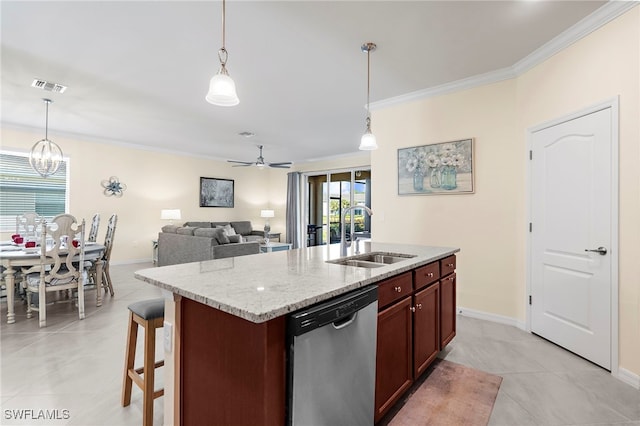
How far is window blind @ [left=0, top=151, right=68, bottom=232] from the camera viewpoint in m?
5.17

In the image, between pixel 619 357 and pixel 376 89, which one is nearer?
pixel 619 357

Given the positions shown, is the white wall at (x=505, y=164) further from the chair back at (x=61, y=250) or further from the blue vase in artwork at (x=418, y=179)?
the chair back at (x=61, y=250)

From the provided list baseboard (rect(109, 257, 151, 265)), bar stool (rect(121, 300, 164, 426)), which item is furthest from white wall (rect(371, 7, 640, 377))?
baseboard (rect(109, 257, 151, 265))

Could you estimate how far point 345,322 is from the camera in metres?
1.29

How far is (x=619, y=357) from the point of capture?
2184mm

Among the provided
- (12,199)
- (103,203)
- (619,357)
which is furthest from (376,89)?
(12,199)

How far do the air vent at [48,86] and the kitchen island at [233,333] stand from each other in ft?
11.3

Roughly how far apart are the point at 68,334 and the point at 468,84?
16.0ft

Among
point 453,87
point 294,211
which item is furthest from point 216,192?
point 453,87

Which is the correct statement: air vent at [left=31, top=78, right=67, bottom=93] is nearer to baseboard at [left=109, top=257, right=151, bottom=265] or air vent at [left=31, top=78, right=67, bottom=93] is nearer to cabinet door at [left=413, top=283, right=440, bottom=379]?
baseboard at [left=109, top=257, right=151, bottom=265]

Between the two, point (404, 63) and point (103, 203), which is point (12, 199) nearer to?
point (103, 203)

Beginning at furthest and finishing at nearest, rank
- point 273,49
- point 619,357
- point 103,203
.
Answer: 1. point 103,203
2. point 273,49
3. point 619,357

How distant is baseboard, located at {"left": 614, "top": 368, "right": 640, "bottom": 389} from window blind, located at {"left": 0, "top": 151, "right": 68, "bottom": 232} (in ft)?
26.4

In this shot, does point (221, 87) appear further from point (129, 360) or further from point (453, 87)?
point (453, 87)
